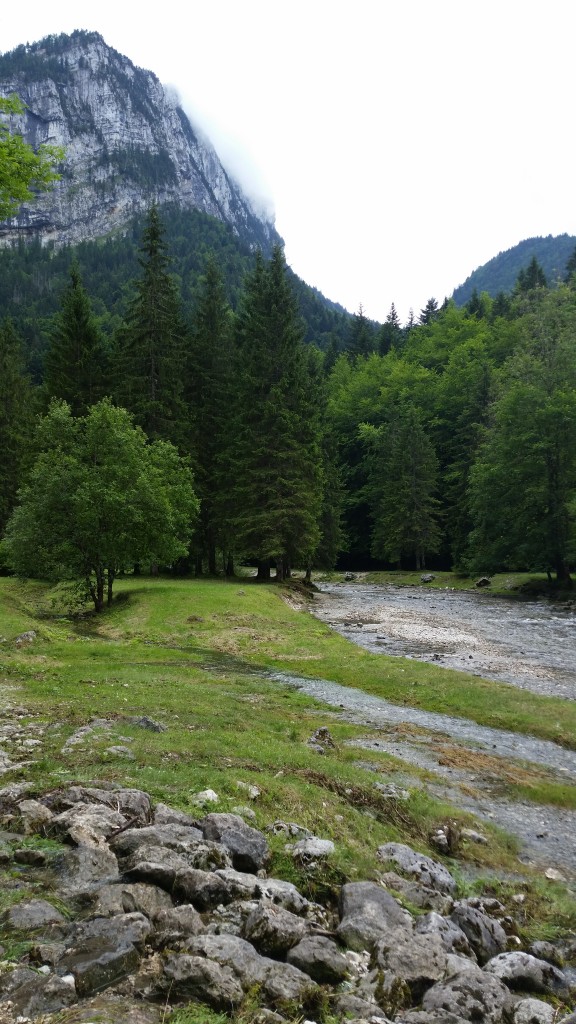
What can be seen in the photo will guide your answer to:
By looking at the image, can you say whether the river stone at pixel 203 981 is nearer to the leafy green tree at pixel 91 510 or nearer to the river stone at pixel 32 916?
the river stone at pixel 32 916

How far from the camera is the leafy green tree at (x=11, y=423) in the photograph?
57.1 meters

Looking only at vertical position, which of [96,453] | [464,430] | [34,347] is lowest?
[96,453]

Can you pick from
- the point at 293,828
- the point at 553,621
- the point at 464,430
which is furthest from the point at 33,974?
the point at 464,430

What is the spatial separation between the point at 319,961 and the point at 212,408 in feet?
179

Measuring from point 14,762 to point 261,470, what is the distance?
4081 centimetres

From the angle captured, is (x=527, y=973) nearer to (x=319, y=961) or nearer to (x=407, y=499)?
(x=319, y=961)

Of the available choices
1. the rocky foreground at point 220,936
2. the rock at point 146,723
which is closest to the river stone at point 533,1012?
the rocky foreground at point 220,936

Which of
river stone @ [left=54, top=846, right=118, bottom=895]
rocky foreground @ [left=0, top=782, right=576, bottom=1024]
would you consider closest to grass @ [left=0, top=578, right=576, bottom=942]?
rocky foreground @ [left=0, top=782, right=576, bottom=1024]

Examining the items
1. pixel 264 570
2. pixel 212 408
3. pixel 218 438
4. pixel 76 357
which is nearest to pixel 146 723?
pixel 264 570

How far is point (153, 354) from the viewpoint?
5216 cm

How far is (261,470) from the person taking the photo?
49469 mm

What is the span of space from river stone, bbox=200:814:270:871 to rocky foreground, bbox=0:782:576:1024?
19mm

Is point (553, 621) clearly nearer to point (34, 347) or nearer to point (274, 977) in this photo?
point (274, 977)

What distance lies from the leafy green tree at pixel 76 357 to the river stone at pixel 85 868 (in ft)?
178
